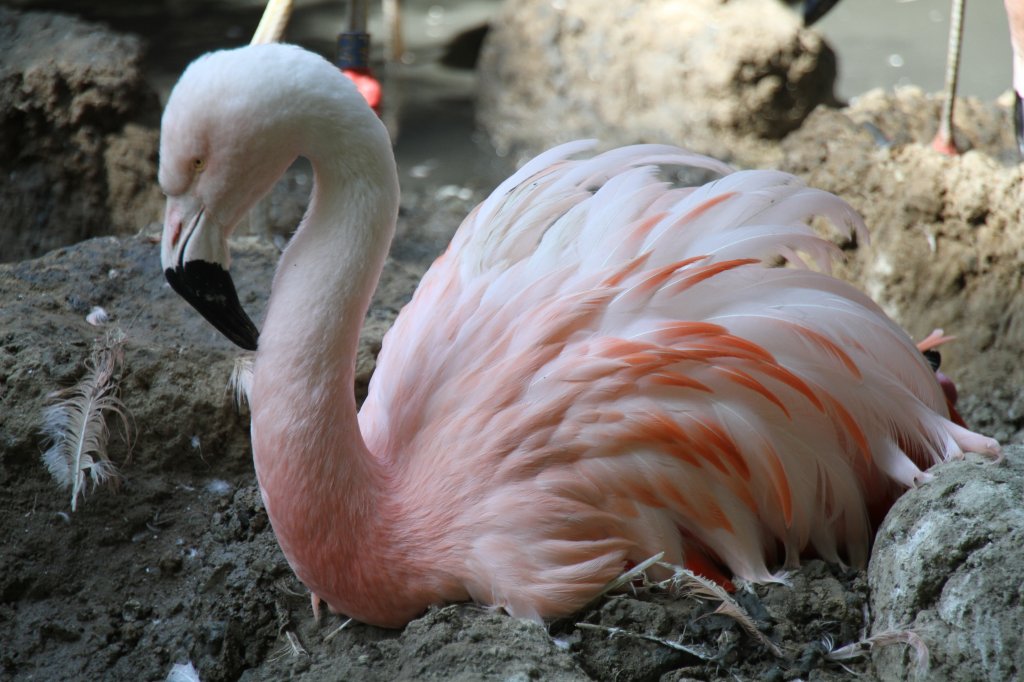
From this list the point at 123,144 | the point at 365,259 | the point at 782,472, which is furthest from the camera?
the point at 123,144

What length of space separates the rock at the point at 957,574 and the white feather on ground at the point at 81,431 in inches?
60.0

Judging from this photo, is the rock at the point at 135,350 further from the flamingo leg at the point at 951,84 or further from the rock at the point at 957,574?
the flamingo leg at the point at 951,84

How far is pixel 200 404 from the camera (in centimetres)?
227

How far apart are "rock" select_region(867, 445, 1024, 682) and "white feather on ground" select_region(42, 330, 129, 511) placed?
60.0 inches

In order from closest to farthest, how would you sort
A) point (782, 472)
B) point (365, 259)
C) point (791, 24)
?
point (365, 259) → point (782, 472) → point (791, 24)

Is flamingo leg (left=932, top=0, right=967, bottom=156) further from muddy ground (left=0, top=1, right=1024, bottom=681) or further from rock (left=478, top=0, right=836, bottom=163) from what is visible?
rock (left=478, top=0, right=836, bottom=163)

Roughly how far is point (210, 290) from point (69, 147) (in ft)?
7.81

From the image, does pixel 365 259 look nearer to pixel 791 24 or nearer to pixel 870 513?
pixel 870 513

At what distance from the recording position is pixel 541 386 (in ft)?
6.01

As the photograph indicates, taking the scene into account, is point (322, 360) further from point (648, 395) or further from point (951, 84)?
point (951, 84)

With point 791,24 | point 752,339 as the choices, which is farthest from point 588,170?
point 791,24

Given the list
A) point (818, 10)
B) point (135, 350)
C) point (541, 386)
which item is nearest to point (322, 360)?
point (541, 386)

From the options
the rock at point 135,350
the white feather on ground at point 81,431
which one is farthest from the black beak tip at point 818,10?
the white feather on ground at point 81,431

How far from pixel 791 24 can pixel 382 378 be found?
3.71 m
